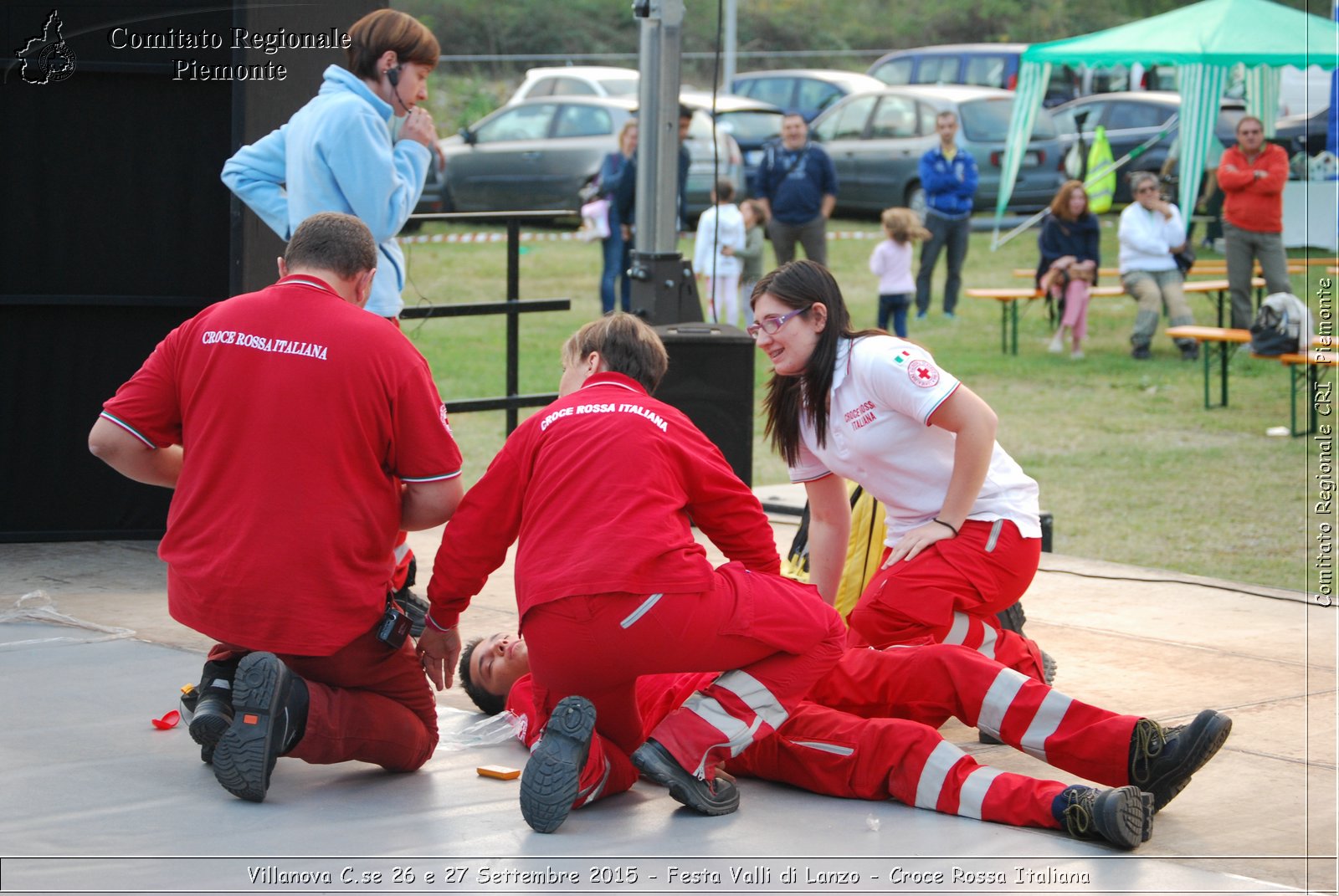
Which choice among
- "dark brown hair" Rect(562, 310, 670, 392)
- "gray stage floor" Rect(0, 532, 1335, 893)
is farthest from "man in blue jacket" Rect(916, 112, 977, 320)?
"dark brown hair" Rect(562, 310, 670, 392)

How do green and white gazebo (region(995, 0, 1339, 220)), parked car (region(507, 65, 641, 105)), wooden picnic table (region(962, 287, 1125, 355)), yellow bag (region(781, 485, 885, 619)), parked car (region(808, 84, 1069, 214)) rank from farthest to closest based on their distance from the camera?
parked car (region(507, 65, 641, 105))
parked car (region(808, 84, 1069, 214))
green and white gazebo (region(995, 0, 1339, 220))
wooden picnic table (region(962, 287, 1125, 355))
yellow bag (region(781, 485, 885, 619))

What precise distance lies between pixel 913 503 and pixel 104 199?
3624 mm

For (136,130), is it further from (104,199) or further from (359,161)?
(359,161)

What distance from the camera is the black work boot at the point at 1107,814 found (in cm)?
332

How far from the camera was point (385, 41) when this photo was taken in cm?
506

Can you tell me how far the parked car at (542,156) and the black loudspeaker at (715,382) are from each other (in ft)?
39.3

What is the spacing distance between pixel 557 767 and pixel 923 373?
162cm

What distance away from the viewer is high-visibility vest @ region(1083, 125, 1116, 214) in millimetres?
20047

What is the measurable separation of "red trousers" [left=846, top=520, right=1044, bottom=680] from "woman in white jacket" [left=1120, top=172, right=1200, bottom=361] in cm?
970

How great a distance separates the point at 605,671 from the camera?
3555mm

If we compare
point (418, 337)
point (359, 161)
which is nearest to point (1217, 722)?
point (359, 161)

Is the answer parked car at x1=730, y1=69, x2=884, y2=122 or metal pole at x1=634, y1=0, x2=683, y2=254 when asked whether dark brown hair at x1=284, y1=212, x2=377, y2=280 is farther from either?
parked car at x1=730, y1=69, x2=884, y2=122

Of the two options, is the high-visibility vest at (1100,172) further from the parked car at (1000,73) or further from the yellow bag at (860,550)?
the yellow bag at (860,550)

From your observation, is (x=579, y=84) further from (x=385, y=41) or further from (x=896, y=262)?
(x=385, y=41)
